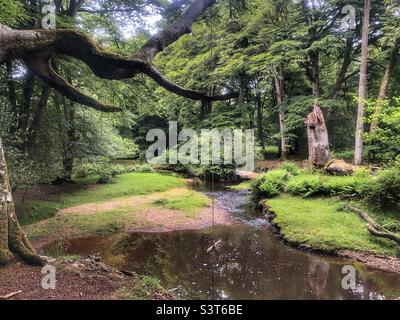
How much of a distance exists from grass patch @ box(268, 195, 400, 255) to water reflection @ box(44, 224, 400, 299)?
0.64m

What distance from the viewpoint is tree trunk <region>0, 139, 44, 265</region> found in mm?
6031

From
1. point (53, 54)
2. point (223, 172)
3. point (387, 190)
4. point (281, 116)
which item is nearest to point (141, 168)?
point (223, 172)

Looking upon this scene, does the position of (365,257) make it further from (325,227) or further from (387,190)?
(387,190)

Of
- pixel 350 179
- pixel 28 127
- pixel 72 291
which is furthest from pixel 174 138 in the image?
pixel 72 291

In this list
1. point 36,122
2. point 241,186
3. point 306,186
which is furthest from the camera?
point 241,186

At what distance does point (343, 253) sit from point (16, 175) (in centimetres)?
978

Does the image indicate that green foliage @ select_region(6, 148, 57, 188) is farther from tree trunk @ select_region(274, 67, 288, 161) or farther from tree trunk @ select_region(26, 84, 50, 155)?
tree trunk @ select_region(274, 67, 288, 161)

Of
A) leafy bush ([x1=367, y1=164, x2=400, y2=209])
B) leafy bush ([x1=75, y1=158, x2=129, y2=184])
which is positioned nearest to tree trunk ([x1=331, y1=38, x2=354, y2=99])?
leafy bush ([x1=367, y1=164, x2=400, y2=209])

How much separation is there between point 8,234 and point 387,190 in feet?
35.1

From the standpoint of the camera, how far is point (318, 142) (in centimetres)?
1736

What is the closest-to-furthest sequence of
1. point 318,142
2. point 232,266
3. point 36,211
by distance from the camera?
point 232,266
point 36,211
point 318,142

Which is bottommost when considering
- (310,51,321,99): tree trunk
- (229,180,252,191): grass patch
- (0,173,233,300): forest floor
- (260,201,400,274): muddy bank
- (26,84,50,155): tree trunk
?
(260,201,400,274): muddy bank

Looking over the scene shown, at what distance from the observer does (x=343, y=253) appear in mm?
9164

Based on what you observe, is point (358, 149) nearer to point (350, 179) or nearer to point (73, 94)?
point (350, 179)
